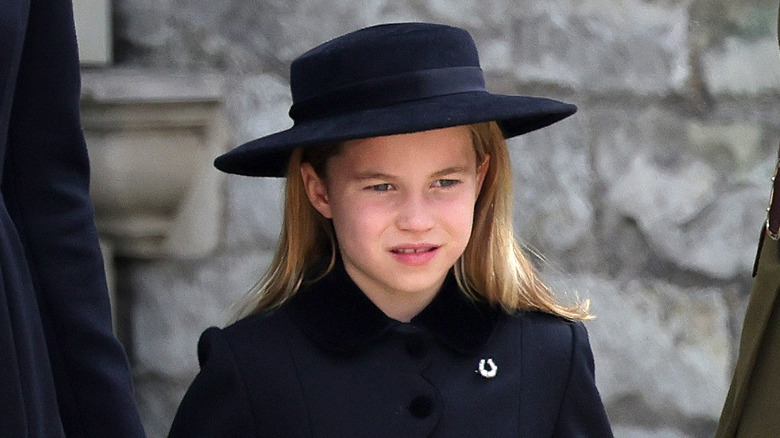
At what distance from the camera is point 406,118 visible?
2.00 meters

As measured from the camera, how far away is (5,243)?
159cm

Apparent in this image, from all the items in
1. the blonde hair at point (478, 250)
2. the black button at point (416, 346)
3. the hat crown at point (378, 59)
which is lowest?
the black button at point (416, 346)

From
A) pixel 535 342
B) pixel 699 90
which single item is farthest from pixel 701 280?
pixel 535 342

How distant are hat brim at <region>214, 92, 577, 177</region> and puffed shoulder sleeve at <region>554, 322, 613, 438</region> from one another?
1.45 feet

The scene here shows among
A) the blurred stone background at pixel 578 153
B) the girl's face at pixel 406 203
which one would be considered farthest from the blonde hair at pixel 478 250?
the blurred stone background at pixel 578 153

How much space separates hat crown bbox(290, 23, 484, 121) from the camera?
2094 millimetres

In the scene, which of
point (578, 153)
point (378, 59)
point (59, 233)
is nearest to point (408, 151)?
point (378, 59)

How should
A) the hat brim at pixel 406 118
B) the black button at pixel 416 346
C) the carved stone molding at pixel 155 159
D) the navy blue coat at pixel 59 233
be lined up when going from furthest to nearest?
the carved stone molding at pixel 155 159
the black button at pixel 416 346
the hat brim at pixel 406 118
the navy blue coat at pixel 59 233

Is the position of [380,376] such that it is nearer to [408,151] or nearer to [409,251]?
[409,251]

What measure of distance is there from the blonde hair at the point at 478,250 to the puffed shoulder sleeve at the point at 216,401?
140 mm

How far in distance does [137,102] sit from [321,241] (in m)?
0.91

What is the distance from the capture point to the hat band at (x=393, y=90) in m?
2.07

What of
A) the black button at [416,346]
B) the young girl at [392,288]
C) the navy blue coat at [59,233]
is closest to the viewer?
the navy blue coat at [59,233]

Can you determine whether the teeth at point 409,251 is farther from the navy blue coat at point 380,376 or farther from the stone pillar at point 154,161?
the stone pillar at point 154,161
